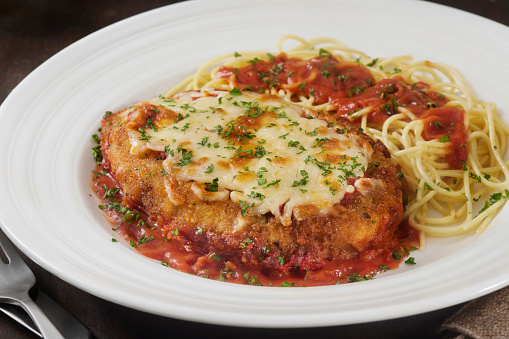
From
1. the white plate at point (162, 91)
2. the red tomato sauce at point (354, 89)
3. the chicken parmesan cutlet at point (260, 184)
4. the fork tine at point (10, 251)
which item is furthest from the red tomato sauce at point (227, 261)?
the red tomato sauce at point (354, 89)

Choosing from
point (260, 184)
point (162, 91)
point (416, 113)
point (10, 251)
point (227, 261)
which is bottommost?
point (10, 251)

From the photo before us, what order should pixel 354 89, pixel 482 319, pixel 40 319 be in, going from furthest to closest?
1. pixel 354 89
2. pixel 482 319
3. pixel 40 319

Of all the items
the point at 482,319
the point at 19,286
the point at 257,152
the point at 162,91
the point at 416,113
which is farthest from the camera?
the point at 162,91

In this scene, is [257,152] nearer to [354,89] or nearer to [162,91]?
[354,89]

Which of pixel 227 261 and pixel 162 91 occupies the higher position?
pixel 227 261

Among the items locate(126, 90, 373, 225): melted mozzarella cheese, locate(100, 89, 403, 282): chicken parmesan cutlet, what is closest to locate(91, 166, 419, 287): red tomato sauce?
Answer: locate(100, 89, 403, 282): chicken parmesan cutlet

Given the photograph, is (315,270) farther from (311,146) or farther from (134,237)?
(134,237)

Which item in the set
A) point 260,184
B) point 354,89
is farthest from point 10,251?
point 354,89
